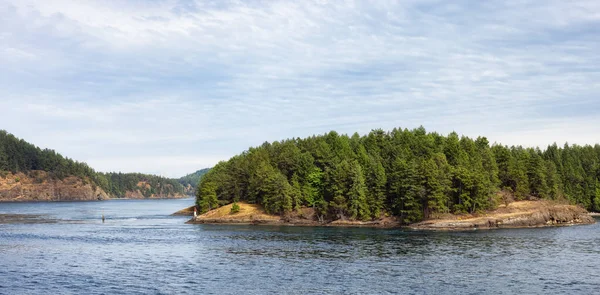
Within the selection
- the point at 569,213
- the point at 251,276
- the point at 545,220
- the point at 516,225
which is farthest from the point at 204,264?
the point at 569,213

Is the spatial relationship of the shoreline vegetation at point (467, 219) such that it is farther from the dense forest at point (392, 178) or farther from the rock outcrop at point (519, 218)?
the dense forest at point (392, 178)

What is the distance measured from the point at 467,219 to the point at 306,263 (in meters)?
71.7

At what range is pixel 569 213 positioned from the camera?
144m

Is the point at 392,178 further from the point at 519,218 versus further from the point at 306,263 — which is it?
the point at 306,263

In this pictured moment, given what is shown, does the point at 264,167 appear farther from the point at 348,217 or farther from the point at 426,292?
the point at 426,292

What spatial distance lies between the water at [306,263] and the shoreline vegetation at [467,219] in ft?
41.7

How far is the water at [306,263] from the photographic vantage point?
57.9m

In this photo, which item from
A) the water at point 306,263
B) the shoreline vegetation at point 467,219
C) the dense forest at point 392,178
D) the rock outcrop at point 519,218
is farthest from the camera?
the dense forest at point 392,178

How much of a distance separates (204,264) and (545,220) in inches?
3996

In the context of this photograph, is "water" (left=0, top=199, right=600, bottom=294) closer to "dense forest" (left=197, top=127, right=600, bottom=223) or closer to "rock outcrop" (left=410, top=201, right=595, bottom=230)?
"rock outcrop" (left=410, top=201, right=595, bottom=230)

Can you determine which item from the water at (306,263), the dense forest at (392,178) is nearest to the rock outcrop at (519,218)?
the dense forest at (392,178)

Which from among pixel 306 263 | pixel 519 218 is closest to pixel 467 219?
pixel 519 218

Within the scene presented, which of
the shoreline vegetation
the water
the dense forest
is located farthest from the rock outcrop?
the water

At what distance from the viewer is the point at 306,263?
7550cm
